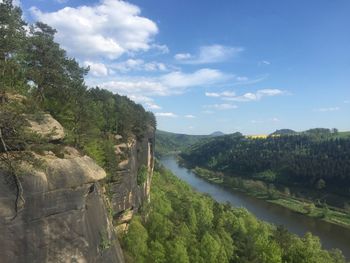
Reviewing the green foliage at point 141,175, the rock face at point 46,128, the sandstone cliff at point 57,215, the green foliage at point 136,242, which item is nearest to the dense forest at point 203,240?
the green foliage at point 136,242

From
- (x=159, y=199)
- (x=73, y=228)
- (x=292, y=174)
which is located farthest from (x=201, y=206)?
(x=292, y=174)

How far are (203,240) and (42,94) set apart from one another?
2573cm

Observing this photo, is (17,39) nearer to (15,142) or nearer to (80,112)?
(15,142)

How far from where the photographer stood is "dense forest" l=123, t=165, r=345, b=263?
39.4 metres

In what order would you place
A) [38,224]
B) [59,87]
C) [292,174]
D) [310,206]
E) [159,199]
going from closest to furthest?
[38,224] < [59,87] < [159,199] < [310,206] < [292,174]

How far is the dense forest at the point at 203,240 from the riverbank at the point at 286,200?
48235 millimetres

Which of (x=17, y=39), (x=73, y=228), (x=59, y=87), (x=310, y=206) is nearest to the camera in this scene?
(x=73, y=228)

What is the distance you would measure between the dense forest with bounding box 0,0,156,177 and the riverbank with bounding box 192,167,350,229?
77.7 metres

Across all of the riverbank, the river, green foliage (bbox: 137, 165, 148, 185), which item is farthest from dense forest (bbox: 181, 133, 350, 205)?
green foliage (bbox: 137, 165, 148, 185)

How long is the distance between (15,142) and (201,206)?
46.1 metres

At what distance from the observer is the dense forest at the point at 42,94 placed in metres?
19.3

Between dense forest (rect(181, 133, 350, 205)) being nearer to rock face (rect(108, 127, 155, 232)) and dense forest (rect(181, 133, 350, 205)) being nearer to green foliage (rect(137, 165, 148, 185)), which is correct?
green foliage (rect(137, 165, 148, 185))

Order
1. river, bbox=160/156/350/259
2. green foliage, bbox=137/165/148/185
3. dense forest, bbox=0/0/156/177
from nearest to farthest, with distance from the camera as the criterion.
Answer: dense forest, bbox=0/0/156/177, green foliage, bbox=137/165/148/185, river, bbox=160/156/350/259

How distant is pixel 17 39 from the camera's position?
21.7 meters
